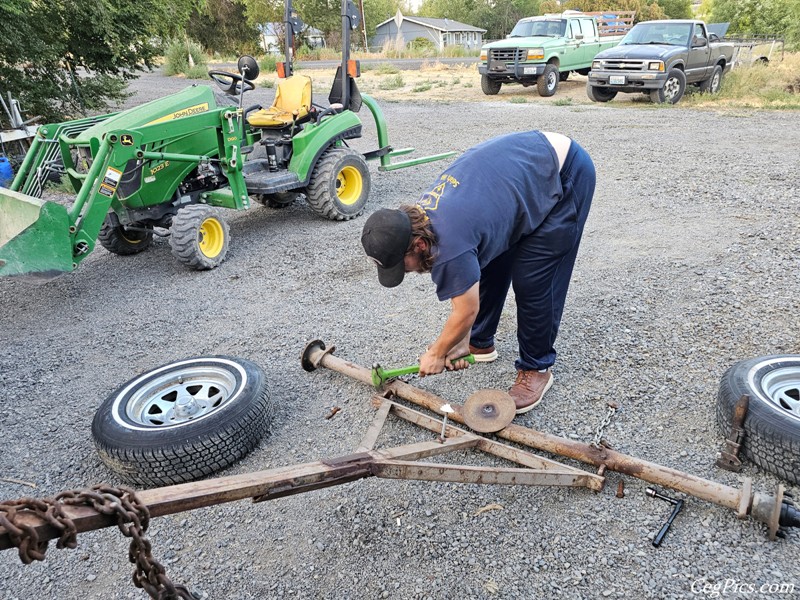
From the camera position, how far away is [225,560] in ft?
8.56

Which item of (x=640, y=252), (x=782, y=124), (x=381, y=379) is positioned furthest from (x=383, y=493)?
(x=782, y=124)

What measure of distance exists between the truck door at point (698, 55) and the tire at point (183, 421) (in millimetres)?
14188

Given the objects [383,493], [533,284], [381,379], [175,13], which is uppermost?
[175,13]

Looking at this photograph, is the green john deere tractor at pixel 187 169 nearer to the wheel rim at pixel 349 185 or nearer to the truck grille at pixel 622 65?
the wheel rim at pixel 349 185

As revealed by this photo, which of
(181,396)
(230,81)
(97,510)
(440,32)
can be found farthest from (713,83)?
(440,32)

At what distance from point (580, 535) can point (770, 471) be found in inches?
38.7

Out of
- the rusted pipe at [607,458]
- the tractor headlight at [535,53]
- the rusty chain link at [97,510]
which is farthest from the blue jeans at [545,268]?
the tractor headlight at [535,53]

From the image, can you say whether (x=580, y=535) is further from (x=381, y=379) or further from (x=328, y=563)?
(x=381, y=379)

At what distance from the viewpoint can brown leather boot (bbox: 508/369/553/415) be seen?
3.42 meters

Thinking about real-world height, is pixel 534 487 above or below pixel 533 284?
below

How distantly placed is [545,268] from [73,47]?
460 inches

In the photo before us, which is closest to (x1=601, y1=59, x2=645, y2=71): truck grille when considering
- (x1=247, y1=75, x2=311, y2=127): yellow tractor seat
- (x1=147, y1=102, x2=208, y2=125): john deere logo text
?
(x1=247, y1=75, x2=311, y2=127): yellow tractor seat

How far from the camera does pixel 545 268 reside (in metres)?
3.16

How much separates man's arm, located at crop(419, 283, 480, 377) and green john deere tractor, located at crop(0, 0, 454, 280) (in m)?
3.37
